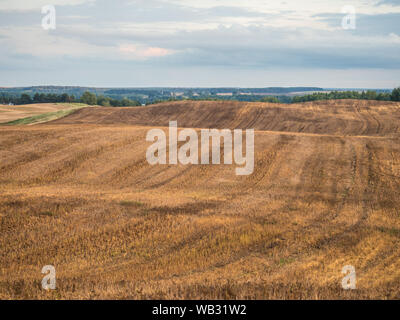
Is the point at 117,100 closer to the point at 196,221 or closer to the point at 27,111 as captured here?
the point at 27,111

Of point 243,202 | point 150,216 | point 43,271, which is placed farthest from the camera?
point 243,202

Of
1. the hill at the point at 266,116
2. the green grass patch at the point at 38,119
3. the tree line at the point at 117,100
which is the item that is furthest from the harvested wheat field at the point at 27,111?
the tree line at the point at 117,100

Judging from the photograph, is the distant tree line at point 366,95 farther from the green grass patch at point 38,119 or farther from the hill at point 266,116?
the green grass patch at point 38,119

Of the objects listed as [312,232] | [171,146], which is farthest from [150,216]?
[171,146]

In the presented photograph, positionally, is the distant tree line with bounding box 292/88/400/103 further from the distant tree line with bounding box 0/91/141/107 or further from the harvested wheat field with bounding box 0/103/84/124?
the harvested wheat field with bounding box 0/103/84/124

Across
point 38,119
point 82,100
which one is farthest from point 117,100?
point 38,119

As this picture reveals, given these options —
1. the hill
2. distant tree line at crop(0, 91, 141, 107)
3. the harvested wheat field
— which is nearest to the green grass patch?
the harvested wheat field
